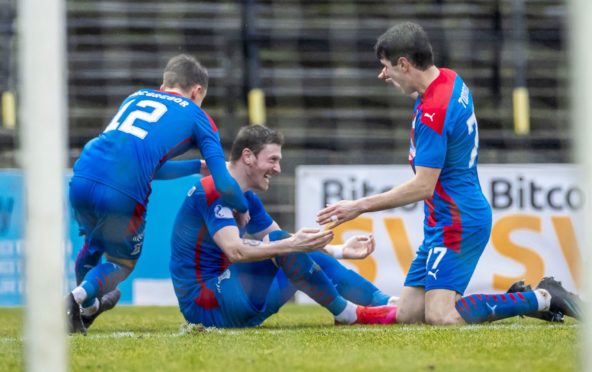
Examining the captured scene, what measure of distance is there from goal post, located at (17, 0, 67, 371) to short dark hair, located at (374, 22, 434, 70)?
302cm

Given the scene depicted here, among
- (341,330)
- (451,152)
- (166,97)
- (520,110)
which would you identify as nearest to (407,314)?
(341,330)

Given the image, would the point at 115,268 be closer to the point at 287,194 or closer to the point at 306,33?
the point at 287,194

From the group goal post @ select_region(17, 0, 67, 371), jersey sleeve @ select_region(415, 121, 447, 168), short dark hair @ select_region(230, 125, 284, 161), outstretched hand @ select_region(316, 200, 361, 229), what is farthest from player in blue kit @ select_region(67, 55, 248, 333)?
goal post @ select_region(17, 0, 67, 371)

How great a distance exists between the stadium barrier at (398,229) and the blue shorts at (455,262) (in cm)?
326

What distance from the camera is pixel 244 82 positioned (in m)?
11.9

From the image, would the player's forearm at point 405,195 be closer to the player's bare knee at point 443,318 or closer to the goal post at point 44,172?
the player's bare knee at point 443,318

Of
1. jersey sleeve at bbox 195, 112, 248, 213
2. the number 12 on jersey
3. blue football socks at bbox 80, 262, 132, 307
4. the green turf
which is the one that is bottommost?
the green turf

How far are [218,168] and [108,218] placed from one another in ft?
2.60

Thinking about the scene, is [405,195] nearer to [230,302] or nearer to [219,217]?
[219,217]

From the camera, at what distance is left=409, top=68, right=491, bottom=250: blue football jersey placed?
567 centimetres

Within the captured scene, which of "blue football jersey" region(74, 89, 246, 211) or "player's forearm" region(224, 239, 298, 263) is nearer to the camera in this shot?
"player's forearm" region(224, 239, 298, 263)

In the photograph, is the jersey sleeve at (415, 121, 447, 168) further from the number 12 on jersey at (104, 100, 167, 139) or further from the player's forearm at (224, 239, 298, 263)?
the number 12 on jersey at (104, 100, 167, 139)

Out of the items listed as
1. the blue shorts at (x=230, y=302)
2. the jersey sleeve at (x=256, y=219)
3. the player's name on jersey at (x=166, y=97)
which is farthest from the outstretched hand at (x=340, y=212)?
the player's name on jersey at (x=166, y=97)

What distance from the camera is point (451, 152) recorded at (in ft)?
19.1
